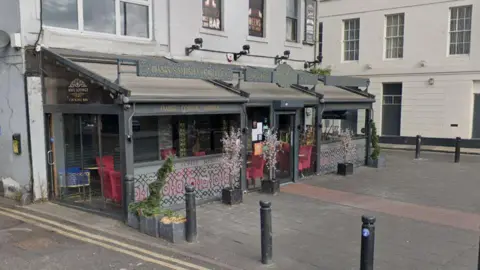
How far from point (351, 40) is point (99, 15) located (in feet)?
58.4

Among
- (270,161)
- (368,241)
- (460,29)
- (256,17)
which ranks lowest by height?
(368,241)

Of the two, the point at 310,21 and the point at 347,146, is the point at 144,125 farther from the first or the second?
the point at 310,21

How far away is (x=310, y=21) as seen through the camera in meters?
16.2

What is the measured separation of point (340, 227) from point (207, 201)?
3.07 metres

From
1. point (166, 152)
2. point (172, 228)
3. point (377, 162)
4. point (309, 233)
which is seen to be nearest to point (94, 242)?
point (172, 228)

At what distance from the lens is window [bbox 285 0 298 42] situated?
50.9 ft

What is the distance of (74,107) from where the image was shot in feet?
28.0

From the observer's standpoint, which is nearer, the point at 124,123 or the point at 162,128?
the point at 124,123

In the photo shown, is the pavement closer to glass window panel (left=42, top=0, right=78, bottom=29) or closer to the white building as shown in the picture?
glass window panel (left=42, top=0, right=78, bottom=29)

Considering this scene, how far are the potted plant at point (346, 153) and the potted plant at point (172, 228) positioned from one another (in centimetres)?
747

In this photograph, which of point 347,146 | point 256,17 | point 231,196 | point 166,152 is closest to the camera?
point 231,196

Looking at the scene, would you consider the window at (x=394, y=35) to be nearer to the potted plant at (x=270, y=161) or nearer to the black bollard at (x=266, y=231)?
the potted plant at (x=270, y=161)

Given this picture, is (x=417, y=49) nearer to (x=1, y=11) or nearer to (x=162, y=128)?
(x=162, y=128)

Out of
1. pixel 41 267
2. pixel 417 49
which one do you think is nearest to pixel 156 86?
pixel 41 267
